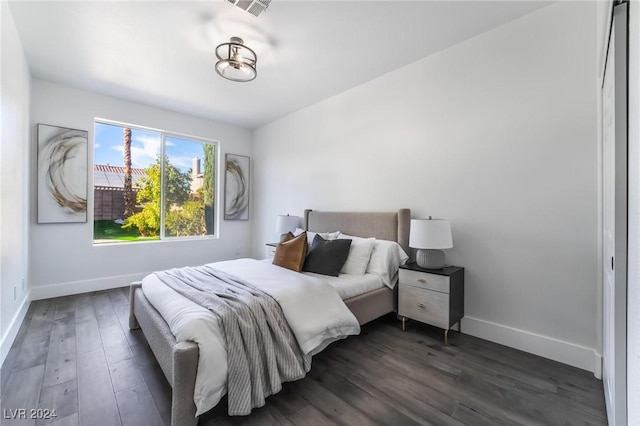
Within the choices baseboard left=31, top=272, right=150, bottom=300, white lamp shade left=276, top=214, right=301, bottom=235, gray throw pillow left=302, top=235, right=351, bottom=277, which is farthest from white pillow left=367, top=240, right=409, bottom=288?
baseboard left=31, top=272, right=150, bottom=300

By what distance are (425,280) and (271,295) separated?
1495 millimetres

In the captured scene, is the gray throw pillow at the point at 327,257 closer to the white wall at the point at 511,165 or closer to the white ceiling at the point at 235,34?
the white wall at the point at 511,165

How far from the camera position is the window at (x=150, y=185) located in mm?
4113

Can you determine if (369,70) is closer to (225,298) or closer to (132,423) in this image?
(225,298)

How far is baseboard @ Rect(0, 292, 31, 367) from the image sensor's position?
2.09 m

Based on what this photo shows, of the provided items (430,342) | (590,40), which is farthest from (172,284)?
(590,40)

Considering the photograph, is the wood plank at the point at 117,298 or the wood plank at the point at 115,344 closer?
the wood plank at the point at 115,344

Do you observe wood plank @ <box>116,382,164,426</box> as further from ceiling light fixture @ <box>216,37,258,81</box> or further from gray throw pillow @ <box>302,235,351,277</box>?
ceiling light fixture @ <box>216,37,258,81</box>

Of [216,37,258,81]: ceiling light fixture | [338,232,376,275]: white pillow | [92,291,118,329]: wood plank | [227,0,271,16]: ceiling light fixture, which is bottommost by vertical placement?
[92,291,118,329]: wood plank

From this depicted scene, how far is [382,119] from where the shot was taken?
11.1ft

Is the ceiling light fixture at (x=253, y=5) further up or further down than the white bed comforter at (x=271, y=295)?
further up

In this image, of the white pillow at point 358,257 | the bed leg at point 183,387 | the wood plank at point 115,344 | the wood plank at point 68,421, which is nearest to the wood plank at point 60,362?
the wood plank at point 115,344

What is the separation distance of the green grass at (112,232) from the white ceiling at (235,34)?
1976mm

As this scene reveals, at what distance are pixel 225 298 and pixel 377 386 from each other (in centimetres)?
124
